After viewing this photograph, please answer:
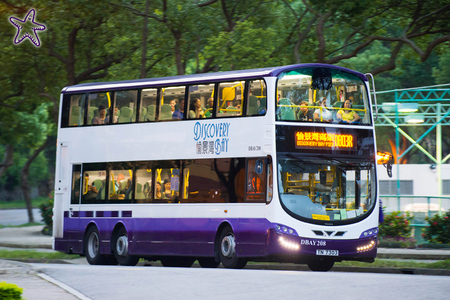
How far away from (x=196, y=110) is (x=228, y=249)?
3210mm

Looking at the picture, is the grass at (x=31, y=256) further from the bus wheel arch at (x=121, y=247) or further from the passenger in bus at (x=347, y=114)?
the passenger in bus at (x=347, y=114)

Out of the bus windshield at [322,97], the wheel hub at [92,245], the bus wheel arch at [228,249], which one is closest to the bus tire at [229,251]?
the bus wheel arch at [228,249]

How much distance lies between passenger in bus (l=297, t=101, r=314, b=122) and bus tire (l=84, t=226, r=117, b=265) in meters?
6.87

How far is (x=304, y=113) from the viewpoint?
17188mm

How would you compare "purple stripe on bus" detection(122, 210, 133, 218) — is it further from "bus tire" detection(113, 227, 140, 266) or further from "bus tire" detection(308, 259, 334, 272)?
"bus tire" detection(308, 259, 334, 272)

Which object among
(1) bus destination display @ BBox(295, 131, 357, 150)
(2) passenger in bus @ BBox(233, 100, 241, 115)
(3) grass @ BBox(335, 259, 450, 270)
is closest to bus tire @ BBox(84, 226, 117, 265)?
(2) passenger in bus @ BBox(233, 100, 241, 115)

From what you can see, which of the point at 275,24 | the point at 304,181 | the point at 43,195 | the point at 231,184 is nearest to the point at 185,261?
the point at 231,184

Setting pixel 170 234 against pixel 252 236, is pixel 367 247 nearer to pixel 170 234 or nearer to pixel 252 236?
pixel 252 236

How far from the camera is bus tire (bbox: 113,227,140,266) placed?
20.7 metres

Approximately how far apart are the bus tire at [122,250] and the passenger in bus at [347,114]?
20.3ft

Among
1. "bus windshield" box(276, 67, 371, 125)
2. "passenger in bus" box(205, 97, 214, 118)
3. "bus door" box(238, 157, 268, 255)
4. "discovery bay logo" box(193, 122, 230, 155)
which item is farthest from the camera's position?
"passenger in bus" box(205, 97, 214, 118)

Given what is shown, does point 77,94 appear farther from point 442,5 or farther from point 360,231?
point 442,5

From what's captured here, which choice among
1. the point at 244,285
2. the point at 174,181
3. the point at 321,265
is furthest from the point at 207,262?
the point at 244,285

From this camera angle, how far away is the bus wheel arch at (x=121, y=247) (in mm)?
20656
